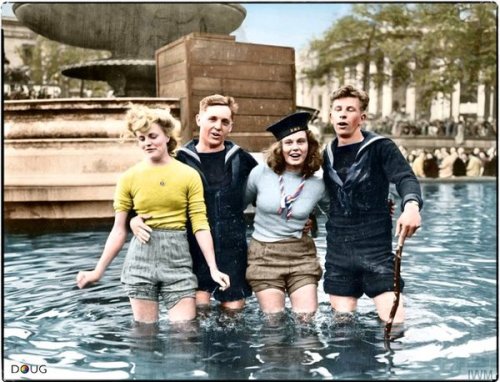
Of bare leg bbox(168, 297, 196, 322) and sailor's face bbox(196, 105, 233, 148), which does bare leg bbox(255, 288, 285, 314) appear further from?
sailor's face bbox(196, 105, 233, 148)

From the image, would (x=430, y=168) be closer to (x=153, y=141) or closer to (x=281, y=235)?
(x=281, y=235)

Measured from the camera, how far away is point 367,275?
173 inches

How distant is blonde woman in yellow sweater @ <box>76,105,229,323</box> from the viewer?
4.14 metres

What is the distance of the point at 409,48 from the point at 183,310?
24.7 meters

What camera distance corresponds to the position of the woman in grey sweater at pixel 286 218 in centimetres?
445

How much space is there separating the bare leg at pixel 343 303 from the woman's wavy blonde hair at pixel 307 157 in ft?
2.80

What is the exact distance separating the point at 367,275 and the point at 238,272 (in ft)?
2.90

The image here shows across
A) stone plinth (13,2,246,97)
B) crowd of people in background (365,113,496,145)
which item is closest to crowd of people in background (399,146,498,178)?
crowd of people in background (365,113,496,145)

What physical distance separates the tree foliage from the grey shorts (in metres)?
16.4

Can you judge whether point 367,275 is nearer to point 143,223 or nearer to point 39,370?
point 143,223

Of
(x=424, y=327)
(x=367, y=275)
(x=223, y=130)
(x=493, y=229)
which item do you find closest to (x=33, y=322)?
(x=223, y=130)

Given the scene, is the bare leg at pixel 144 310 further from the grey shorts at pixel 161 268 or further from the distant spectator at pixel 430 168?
the distant spectator at pixel 430 168

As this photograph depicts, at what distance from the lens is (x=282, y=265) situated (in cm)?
453

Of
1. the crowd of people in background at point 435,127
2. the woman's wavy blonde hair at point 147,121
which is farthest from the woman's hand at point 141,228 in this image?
the crowd of people in background at point 435,127
